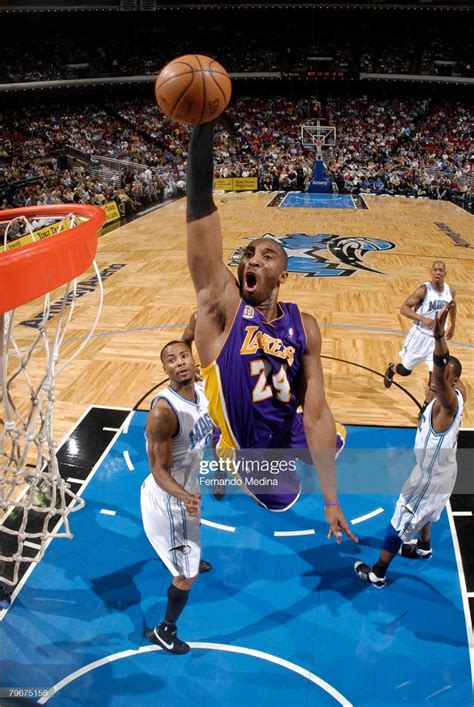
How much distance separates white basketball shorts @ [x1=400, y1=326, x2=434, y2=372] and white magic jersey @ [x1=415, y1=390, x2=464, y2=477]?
97.4 inches

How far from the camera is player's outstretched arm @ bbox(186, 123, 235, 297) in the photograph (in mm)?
2086

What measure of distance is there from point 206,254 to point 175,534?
1.61 metres

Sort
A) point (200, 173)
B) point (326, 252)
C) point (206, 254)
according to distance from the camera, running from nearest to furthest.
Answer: point (200, 173), point (206, 254), point (326, 252)

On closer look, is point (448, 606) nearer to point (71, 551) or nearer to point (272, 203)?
point (71, 551)

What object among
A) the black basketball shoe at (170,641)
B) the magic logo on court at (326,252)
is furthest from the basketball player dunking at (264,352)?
the magic logo on court at (326,252)

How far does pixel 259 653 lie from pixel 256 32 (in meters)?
35.3

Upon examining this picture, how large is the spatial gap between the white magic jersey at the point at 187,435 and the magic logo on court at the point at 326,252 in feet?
26.9

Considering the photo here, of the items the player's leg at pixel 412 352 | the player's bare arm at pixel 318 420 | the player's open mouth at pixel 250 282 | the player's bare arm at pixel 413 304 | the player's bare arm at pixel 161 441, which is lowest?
the player's leg at pixel 412 352

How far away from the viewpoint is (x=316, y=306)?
927 cm

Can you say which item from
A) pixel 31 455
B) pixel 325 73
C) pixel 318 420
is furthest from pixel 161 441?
pixel 325 73

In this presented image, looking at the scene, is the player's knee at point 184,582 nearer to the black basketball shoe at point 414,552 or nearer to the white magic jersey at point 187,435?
the white magic jersey at point 187,435

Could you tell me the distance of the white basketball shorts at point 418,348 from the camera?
233 inches

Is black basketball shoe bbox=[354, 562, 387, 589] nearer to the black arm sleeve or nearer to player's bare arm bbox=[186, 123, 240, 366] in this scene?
player's bare arm bbox=[186, 123, 240, 366]

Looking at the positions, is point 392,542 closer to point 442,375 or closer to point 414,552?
point 414,552
